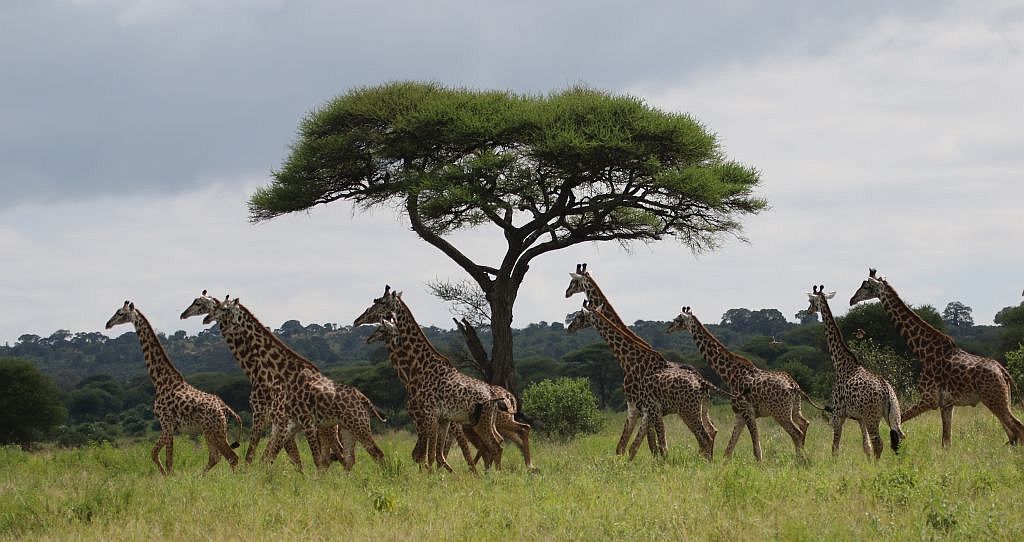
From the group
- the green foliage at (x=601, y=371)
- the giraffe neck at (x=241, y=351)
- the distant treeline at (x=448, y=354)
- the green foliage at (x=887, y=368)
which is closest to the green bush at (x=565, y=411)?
the distant treeline at (x=448, y=354)

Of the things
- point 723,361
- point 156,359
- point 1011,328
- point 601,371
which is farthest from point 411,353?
point 601,371

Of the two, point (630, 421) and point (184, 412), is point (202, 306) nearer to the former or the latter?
point (184, 412)

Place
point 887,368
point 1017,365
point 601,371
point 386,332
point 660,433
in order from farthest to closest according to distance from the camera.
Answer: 1. point 601,371
2. point 887,368
3. point 1017,365
4. point 386,332
5. point 660,433

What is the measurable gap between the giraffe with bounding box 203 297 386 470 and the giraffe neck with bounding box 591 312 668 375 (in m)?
3.43

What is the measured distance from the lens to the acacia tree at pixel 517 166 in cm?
2355

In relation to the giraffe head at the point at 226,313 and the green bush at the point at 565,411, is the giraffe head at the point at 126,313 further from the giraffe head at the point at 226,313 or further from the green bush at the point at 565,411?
the green bush at the point at 565,411

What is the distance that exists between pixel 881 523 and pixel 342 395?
258 inches

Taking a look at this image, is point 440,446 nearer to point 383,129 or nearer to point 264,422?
point 264,422

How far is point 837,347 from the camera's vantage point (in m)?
13.9

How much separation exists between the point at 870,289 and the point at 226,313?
930 centimetres

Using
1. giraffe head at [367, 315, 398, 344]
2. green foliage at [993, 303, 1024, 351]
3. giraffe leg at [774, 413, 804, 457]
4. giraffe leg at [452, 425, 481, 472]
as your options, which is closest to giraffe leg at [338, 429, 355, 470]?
giraffe head at [367, 315, 398, 344]

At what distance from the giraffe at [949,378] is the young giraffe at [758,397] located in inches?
74.4

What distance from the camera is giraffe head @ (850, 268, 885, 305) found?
1517cm

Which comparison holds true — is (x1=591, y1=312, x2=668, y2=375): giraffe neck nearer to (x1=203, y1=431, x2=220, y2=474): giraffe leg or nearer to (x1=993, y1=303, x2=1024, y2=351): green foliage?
(x1=203, y1=431, x2=220, y2=474): giraffe leg
